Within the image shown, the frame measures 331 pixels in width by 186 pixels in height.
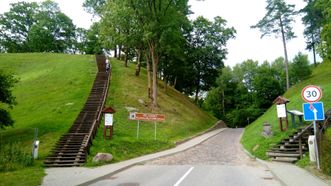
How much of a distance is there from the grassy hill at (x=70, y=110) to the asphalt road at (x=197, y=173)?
10.3 ft

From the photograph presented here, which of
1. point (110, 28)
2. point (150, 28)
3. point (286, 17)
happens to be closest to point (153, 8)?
point (150, 28)

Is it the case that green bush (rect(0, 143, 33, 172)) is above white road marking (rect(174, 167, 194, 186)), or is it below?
above

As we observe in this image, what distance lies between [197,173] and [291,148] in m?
6.53

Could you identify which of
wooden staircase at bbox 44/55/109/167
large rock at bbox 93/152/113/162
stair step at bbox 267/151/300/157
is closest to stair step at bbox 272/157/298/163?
stair step at bbox 267/151/300/157

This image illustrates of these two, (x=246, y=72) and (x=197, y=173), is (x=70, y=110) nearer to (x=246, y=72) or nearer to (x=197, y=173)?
(x=197, y=173)

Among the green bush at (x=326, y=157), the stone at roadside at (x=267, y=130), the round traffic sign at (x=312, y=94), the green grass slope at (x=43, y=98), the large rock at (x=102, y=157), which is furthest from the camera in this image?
the stone at roadside at (x=267, y=130)

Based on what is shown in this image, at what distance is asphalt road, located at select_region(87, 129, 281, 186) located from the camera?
1175cm

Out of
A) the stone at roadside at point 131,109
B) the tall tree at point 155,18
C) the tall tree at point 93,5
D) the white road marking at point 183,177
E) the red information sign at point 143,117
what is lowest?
the white road marking at point 183,177

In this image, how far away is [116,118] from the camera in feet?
97.2

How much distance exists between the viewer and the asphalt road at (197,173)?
38.5 feet

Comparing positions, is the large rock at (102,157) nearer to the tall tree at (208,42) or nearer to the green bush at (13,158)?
the green bush at (13,158)

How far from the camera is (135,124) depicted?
29.6 m

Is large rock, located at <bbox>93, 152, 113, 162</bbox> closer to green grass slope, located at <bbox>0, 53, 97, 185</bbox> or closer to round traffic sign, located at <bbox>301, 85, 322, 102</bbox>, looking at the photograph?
green grass slope, located at <bbox>0, 53, 97, 185</bbox>

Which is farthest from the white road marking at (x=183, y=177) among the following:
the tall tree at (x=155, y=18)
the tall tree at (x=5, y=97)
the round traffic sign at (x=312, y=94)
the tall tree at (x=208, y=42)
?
the tall tree at (x=208, y=42)
